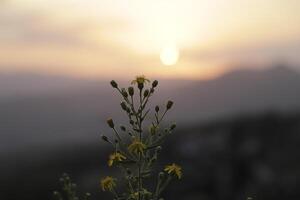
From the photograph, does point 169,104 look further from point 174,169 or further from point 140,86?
point 174,169

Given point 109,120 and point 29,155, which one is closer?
point 109,120

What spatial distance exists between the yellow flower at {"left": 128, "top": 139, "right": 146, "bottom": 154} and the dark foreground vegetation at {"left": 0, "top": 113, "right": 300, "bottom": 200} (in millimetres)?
49267

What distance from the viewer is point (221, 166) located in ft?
249

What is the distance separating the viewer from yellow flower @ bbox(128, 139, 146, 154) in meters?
7.29

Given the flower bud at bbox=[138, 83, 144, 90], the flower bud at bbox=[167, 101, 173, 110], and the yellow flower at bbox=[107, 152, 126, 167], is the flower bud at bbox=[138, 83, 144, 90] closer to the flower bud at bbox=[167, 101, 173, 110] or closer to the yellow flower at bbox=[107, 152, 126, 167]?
the flower bud at bbox=[167, 101, 173, 110]

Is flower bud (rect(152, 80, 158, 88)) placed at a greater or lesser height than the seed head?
greater

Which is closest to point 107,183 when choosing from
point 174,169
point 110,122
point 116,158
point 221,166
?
point 116,158

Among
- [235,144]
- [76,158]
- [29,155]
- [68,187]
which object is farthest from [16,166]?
[68,187]

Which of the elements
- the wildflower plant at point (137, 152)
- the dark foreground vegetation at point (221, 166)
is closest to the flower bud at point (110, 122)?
the wildflower plant at point (137, 152)

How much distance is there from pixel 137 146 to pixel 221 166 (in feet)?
228

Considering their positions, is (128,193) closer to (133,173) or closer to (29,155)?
(133,173)

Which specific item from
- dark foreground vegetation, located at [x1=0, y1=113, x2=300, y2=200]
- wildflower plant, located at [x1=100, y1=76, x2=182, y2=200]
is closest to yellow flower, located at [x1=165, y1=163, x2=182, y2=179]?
wildflower plant, located at [x1=100, y1=76, x2=182, y2=200]

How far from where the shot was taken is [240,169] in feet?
232

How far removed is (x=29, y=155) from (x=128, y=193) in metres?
144
